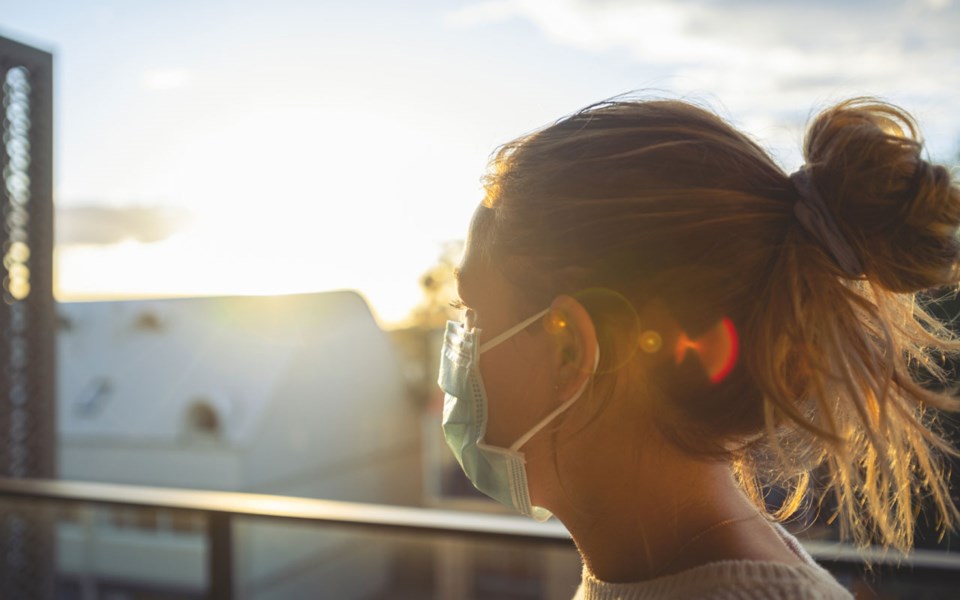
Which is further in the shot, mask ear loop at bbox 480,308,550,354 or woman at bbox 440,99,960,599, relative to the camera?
mask ear loop at bbox 480,308,550,354

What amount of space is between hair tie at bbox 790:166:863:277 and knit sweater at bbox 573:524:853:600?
0.95ft

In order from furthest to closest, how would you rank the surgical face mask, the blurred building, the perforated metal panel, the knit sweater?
the blurred building < the perforated metal panel < the surgical face mask < the knit sweater

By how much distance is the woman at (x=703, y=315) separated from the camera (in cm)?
73

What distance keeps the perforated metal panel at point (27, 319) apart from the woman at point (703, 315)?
2218mm

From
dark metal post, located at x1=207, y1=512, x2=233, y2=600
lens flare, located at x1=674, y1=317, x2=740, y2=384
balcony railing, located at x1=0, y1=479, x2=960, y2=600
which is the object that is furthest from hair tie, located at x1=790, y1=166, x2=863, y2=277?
dark metal post, located at x1=207, y1=512, x2=233, y2=600

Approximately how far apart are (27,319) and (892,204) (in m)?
2.72

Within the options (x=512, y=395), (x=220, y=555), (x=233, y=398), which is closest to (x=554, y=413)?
(x=512, y=395)

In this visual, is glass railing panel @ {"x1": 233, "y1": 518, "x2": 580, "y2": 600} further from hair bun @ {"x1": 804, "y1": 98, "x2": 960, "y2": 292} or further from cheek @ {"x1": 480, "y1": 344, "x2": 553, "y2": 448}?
hair bun @ {"x1": 804, "y1": 98, "x2": 960, "y2": 292}

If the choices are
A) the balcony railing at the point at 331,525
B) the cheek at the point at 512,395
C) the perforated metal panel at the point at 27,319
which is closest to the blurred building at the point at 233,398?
the perforated metal panel at the point at 27,319

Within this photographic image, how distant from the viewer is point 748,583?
0.67 meters

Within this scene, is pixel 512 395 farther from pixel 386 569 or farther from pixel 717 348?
pixel 386 569

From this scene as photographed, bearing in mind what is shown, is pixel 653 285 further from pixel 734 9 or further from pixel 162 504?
pixel 162 504

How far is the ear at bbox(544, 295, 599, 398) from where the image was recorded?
0.79m

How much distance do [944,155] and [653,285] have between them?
0.36 meters
